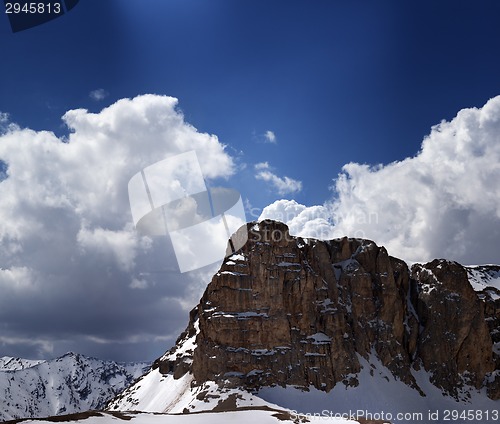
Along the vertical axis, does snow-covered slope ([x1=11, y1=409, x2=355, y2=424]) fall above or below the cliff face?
below

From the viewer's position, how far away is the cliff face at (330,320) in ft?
431

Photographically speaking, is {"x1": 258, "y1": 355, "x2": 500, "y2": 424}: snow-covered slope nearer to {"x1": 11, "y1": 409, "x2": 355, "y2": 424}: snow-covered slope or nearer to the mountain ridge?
the mountain ridge

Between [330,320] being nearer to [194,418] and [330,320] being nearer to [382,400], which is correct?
[382,400]

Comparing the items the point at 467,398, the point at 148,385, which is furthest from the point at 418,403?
the point at 148,385

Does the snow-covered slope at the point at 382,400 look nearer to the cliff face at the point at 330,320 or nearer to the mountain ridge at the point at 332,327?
the mountain ridge at the point at 332,327

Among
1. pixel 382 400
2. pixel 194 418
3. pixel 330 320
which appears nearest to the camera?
pixel 194 418

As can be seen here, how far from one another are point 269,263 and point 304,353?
28.0 metres

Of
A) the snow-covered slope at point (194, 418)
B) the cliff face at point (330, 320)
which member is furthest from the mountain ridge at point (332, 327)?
the snow-covered slope at point (194, 418)

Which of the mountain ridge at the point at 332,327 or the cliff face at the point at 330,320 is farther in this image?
the cliff face at the point at 330,320

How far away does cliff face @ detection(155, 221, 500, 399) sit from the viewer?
131 m

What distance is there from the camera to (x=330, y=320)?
142 m

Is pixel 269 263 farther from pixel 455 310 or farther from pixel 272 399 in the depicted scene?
pixel 455 310

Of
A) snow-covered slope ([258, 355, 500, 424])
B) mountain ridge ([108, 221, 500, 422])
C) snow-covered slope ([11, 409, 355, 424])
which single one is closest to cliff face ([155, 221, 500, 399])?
mountain ridge ([108, 221, 500, 422])

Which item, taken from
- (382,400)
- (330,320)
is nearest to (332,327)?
(330,320)
